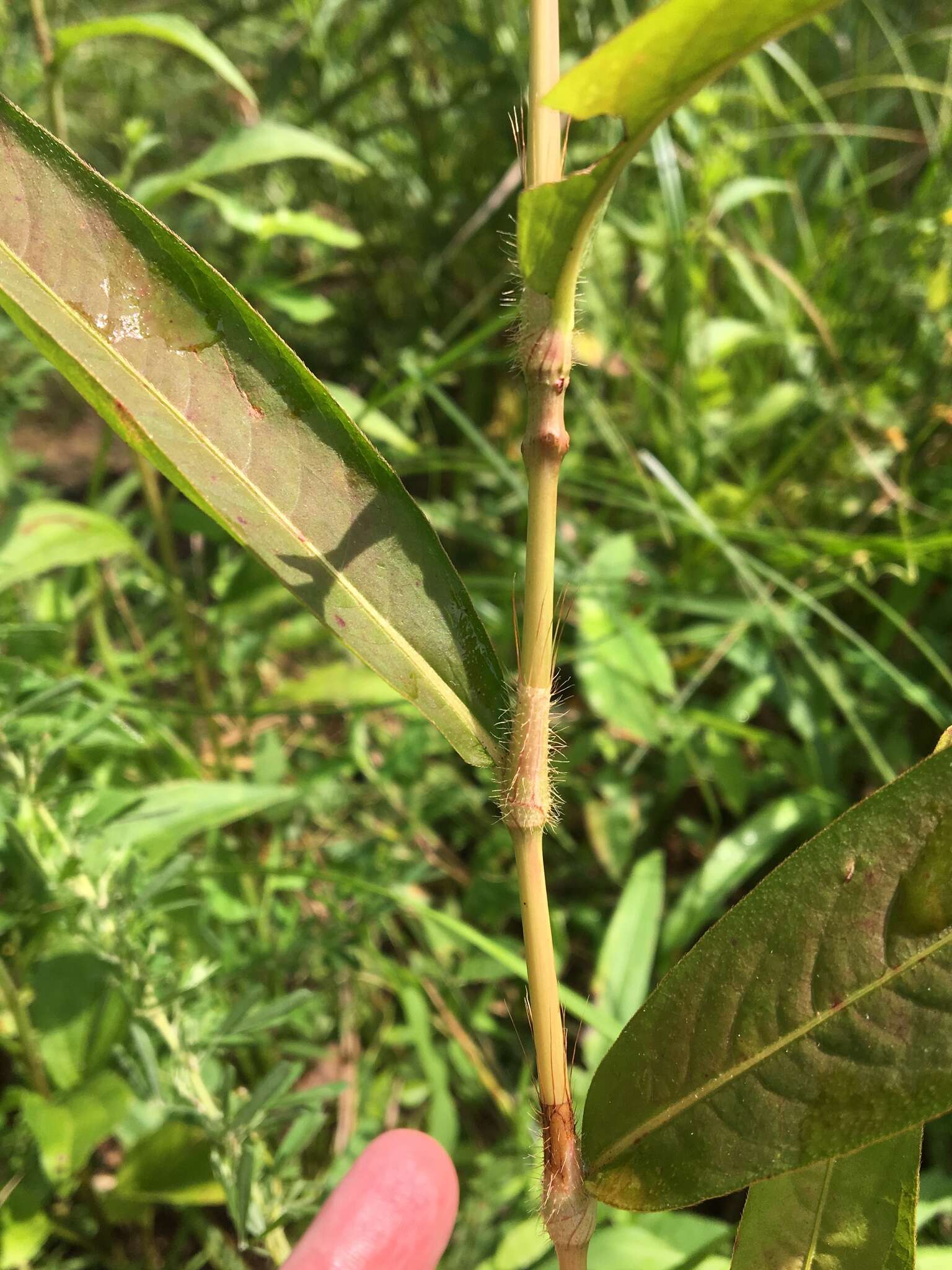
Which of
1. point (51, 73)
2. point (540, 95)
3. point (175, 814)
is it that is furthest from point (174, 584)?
point (540, 95)

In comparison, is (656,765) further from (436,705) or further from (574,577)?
(436,705)

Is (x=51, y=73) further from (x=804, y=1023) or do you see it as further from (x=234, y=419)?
(x=804, y=1023)

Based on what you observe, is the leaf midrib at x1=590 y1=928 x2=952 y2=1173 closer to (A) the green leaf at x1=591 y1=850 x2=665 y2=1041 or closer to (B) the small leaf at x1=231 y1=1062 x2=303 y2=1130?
(B) the small leaf at x1=231 y1=1062 x2=303 y2=1130

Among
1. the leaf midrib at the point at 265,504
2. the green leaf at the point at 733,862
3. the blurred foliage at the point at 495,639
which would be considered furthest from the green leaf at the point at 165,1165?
the leaf midrib at the point at 265,504

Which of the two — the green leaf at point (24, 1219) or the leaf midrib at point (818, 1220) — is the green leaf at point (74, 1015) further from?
the leaf midrib at point (818, 1220)

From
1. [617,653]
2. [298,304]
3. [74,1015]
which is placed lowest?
[74,1015]
